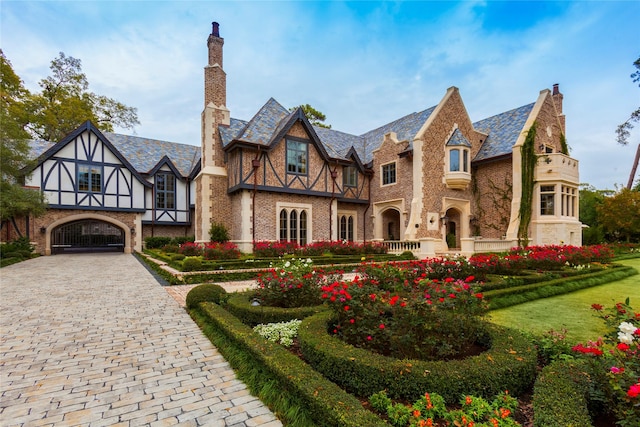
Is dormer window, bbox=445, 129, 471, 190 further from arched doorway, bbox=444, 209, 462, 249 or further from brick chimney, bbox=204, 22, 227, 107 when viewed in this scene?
brick chimney, bbox=204, 22, 227, 107

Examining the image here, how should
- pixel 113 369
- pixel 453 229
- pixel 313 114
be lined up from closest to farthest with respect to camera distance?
pixel 113 369 < pixel 453 229 < pixel 313 114

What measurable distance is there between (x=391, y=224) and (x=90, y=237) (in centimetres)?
2828

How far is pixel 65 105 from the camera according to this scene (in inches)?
1185

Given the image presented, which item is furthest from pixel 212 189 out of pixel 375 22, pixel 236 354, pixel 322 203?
pixel 236 354

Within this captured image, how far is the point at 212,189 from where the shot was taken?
17.9 m

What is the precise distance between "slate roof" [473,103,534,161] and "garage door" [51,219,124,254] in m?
31.6

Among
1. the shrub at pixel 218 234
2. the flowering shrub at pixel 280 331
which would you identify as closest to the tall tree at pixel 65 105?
the shrub at pixel 218 234

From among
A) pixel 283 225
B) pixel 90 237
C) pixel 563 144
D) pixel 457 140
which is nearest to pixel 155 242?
pixel 90 237

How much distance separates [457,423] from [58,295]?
10343mm

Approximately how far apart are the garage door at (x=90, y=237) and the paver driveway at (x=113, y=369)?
24.3 meters

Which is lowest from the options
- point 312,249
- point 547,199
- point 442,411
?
point 442,411

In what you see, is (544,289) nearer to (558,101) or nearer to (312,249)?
(312,249)

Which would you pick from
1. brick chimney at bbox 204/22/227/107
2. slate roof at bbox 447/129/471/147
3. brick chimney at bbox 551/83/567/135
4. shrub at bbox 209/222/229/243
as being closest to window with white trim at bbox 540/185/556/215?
slate roof at bbox 447/129/471/147

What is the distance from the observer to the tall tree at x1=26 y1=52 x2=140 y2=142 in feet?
96.0
